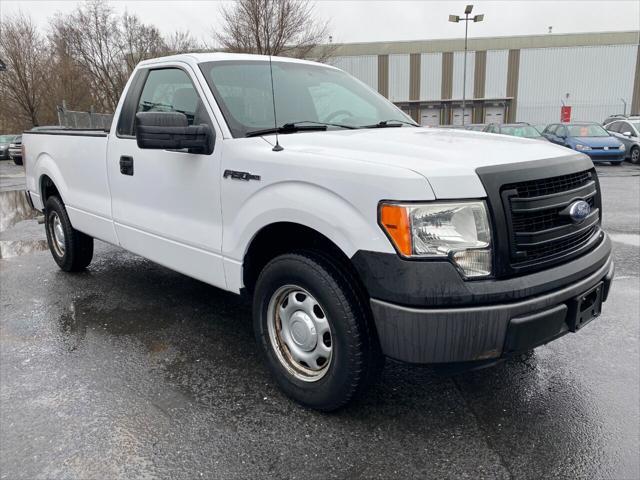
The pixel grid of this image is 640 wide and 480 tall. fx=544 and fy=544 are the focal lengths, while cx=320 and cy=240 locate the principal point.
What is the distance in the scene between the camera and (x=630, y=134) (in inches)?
775

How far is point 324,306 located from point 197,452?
93cm

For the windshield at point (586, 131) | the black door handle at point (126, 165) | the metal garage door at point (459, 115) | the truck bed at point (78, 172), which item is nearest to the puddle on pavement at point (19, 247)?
the truck bed at point (78, 172)

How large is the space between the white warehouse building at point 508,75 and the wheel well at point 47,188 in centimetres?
4416

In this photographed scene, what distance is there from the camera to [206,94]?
11.3 ft

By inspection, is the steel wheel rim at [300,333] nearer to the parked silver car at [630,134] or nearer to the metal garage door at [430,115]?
the parked silver car at [630,134]

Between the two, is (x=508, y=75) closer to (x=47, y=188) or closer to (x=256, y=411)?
(x=47, y=188)

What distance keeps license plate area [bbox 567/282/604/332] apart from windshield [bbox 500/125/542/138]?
1864 centimetres

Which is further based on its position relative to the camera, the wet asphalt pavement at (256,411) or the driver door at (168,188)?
the driver door at (168,188)

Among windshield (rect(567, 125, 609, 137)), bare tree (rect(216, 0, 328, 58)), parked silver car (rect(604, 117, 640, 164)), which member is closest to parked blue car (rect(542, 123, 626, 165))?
windshield (rect(567, 125, 609, 137))

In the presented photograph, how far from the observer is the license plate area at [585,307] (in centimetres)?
261

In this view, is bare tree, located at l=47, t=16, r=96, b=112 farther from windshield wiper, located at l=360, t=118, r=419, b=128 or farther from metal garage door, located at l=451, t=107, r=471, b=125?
windshield wiper, located at l=360, t=118, r=419, b=128

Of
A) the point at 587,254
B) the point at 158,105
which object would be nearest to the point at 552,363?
the point at 587,254

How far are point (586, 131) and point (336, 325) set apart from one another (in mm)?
19708

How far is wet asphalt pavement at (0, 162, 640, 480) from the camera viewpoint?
253 centimetres
